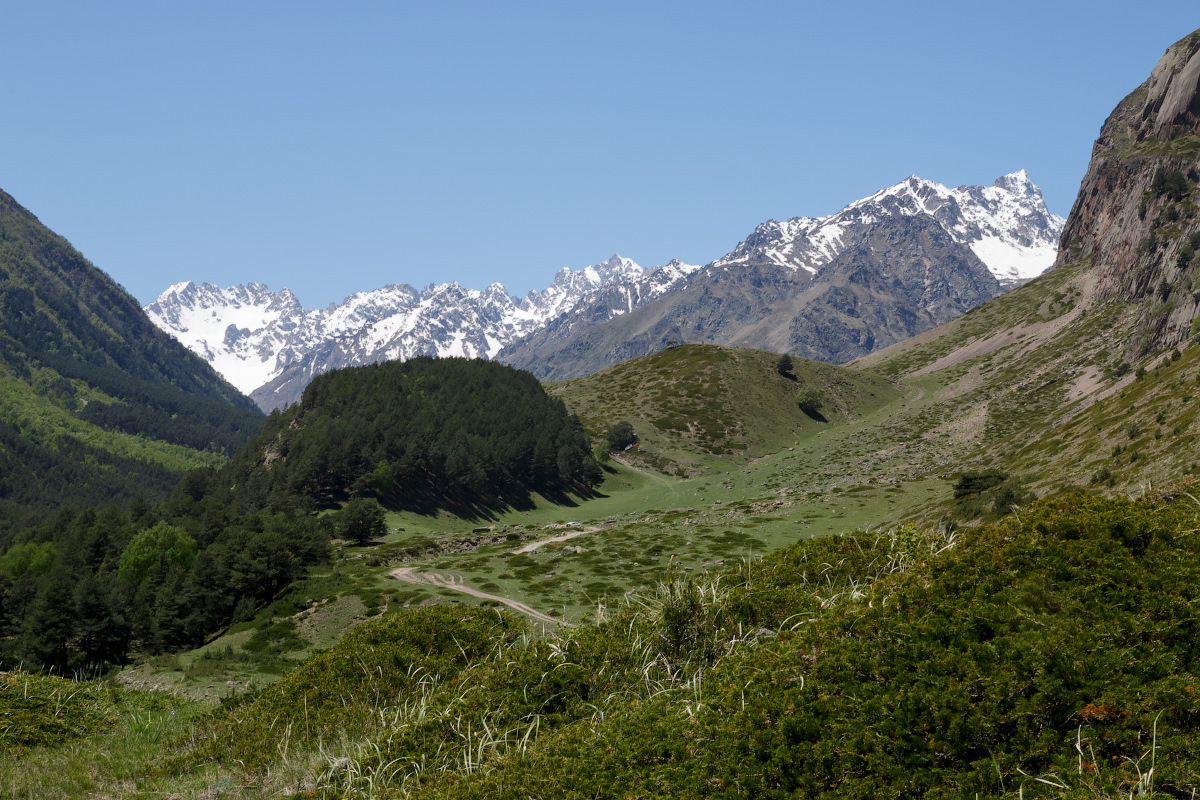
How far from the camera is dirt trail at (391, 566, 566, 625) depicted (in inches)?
2093

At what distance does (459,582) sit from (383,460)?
66.5 meters

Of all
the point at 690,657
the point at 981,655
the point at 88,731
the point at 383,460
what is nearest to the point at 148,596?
the point at 383,460

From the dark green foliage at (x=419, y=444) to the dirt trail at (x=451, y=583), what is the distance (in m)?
49.8

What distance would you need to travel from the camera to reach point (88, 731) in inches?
689

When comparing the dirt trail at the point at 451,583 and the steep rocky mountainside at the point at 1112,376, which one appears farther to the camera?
the steep rocky mountainside at the point at 1112,376

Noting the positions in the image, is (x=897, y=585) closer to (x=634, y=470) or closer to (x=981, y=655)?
(x=981, y=655)

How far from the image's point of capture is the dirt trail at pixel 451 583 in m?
53.2

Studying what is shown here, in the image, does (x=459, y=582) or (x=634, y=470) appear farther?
(x=634, y=470)

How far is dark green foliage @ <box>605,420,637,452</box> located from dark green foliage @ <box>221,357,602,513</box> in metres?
9.69

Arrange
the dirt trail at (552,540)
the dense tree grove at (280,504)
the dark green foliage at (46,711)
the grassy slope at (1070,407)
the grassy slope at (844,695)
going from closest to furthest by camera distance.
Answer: the grassy slope at (844,695)
the dark green foliage at (46,711)
the grassy slope at (1070,407)
the dense tree grove at (280,504)
the dirt trail at (552,540)

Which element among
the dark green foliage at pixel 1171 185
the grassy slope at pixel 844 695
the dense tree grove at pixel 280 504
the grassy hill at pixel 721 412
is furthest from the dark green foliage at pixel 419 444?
the dark green foliage at pixel 1171 185

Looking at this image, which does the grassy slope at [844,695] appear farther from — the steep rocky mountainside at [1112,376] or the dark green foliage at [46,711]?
the steep rocky mountainside at [1112,376]

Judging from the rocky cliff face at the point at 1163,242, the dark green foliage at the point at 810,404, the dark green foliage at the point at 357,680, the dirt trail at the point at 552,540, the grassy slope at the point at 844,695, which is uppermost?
the rocky cliff face at the point at 1163,242

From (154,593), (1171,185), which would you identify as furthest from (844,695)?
(1171,185)
